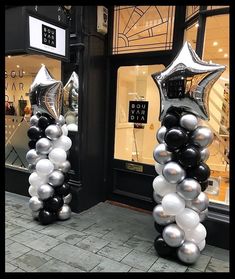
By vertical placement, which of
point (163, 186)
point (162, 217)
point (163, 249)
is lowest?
point (163, 249)

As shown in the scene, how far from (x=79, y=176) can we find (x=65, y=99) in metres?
1.32

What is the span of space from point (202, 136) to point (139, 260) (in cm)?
158

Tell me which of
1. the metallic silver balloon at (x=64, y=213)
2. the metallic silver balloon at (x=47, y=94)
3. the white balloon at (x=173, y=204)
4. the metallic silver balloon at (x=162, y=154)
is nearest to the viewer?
the white balloon at (x=173, y=204)

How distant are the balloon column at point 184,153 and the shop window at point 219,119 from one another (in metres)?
0.61

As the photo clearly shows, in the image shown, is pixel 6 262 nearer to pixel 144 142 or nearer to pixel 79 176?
pixel 79 176

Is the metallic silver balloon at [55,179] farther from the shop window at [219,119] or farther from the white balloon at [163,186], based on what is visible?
the shop window at [219,119]

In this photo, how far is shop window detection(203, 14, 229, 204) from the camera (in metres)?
3.19

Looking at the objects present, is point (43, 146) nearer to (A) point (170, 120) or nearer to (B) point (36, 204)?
(B) point (36, 204)

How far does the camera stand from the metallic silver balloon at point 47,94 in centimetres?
331

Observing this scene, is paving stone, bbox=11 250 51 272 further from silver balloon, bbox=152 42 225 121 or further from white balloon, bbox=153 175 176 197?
silver balloon, bbox=152 42 225 121

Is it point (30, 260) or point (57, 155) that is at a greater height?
point (57, 155)

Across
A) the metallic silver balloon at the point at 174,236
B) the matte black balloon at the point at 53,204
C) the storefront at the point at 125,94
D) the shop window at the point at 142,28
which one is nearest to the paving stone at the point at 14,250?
the matte black balloon at the point at 53,204

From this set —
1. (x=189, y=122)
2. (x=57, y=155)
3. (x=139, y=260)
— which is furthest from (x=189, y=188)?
(x=57, y=155)

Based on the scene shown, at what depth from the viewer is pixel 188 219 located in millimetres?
2643
